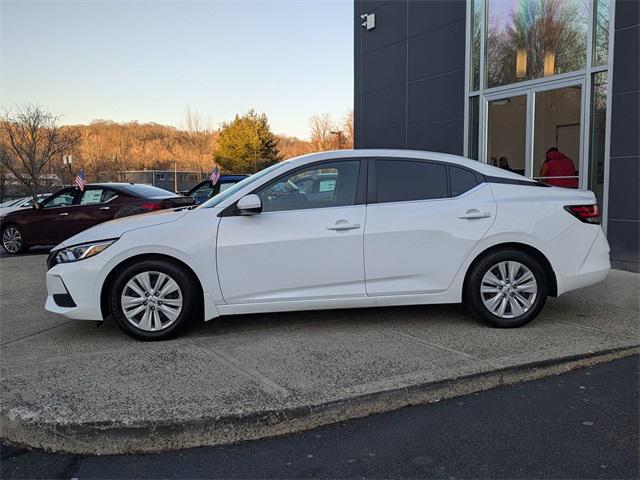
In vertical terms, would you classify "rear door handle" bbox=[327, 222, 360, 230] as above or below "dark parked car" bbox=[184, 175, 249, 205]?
below

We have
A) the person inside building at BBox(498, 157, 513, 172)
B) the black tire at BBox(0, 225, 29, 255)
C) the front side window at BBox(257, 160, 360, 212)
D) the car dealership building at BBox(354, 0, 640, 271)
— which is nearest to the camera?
the front side window at BBox(257, 160, 360, 212)

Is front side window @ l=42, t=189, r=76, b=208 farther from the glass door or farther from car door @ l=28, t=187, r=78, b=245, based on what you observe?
the glass door

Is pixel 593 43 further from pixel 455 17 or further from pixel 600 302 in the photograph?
pixel 600 302

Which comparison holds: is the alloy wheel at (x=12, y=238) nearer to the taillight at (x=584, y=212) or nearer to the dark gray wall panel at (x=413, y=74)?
the dark gray wall panel at (x=413, y=74)

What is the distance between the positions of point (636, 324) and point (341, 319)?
8.77 feet

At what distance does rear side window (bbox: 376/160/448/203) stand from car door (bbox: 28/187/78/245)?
8806 millimetres

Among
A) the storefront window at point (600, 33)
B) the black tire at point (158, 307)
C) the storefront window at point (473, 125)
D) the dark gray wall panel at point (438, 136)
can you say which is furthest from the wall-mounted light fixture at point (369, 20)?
the black tire at point (158, 307)

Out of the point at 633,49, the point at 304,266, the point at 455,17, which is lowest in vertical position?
the point at 304,266

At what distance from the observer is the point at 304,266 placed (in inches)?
186

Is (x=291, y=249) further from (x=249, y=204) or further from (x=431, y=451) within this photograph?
(x=431, y=451)

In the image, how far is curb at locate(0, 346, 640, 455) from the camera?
3115 millimetres

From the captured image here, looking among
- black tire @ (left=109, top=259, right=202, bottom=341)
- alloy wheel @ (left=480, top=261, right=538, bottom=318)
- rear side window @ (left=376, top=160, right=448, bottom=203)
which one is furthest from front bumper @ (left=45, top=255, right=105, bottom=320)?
alloy wheel @ (left=480, top=261, right=538, bottom=318)

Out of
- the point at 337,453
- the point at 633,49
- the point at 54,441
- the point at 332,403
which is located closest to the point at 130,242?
the point at 54,441

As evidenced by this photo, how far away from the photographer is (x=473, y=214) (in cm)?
490
